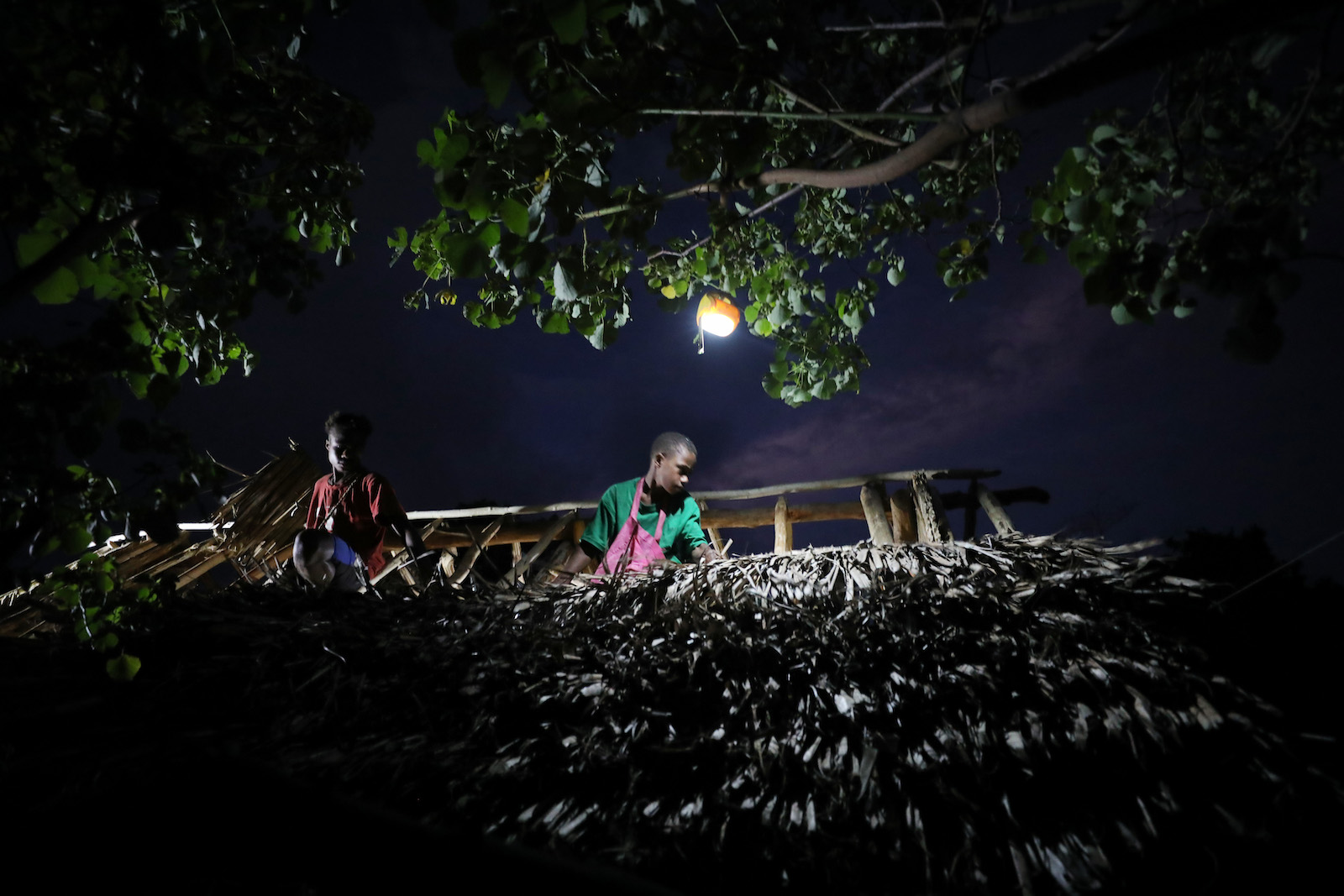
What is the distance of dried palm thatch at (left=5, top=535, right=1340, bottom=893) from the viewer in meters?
1.41

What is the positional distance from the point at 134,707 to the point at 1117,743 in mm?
3674

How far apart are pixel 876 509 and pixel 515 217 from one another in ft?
12.8

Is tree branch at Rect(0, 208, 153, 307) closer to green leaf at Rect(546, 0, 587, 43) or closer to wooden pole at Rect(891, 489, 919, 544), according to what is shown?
green leaf at Rect(546, 0, 587, 43)

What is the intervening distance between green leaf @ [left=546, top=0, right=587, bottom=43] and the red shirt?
3.54 metres

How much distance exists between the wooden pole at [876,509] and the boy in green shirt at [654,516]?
1532mm

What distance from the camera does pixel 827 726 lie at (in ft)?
5.59

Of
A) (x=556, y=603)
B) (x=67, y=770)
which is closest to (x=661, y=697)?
(x=556, y=603)

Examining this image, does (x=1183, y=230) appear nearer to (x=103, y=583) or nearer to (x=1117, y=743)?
(x=1117, y=743)

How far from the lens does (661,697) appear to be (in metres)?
1.89

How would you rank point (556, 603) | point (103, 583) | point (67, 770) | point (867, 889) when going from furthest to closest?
point (556, 603) → point (67, 770) → point (103, 583) → point (867, 889)

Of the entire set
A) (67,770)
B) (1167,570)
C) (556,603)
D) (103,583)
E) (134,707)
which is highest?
(1167,570)

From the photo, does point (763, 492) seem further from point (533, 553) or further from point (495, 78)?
point (495, 78)

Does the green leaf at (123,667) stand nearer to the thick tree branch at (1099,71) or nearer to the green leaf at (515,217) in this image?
the green leaf at (515,217)

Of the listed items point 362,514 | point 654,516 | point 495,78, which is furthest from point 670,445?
point 495,78
